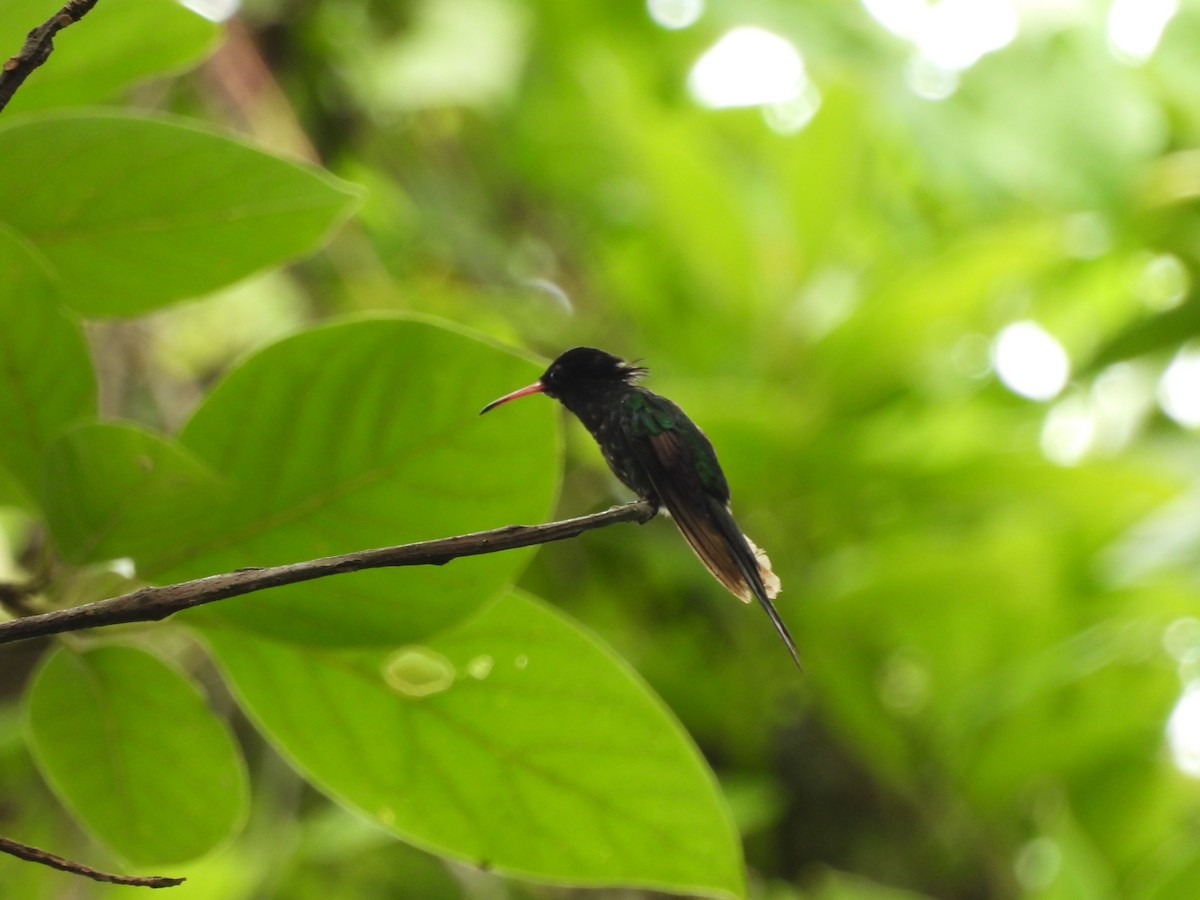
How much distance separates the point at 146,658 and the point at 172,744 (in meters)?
0.08

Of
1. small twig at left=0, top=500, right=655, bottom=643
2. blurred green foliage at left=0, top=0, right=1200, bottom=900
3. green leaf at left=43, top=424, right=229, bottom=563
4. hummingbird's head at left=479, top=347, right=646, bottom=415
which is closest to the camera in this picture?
small twig at left=0, top=500, right=655, bottom=643

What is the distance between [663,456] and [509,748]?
13.1 inches

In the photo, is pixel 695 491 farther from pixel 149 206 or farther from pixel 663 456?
pixel 149 206

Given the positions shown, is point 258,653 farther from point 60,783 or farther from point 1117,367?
point 1117,367

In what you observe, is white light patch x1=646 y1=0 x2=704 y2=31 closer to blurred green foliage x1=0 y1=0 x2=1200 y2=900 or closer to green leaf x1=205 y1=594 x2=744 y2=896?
blurred green foliage x1=0 y1=0 x2=1200 y2=900

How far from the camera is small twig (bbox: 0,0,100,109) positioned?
0.61 meters

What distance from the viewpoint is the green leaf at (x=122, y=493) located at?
32.6 inches

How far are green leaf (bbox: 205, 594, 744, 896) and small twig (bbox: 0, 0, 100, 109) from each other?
19.5 inches

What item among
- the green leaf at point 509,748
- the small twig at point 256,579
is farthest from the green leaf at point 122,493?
the small twig at point 256,579

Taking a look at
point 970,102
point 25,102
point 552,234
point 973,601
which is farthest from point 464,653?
point 552,234

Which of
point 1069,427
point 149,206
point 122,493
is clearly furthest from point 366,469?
point 1069,427

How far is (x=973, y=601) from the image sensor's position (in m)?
2.30

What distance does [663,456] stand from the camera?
1153 millimetres

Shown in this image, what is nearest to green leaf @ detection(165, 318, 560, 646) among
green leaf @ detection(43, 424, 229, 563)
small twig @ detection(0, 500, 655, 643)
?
green leaf @ detection(43, 424, 229, 563)
